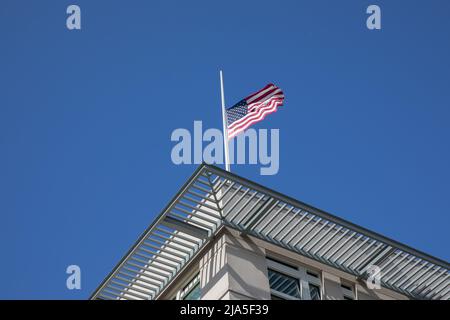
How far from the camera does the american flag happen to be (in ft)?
99.8

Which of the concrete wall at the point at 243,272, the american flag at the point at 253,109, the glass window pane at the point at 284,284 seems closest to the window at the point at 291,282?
the glass window pane at the point at 284,284

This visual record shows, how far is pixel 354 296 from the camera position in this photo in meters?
27.5

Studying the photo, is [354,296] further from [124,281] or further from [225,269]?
[124,281]

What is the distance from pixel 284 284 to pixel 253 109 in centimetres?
643

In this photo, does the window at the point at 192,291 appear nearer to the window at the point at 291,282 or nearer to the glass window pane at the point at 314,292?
the window at the point at 291,282

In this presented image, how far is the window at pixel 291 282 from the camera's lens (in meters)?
26.0

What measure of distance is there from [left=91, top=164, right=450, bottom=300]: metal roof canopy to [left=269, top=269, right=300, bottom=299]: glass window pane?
0.80m

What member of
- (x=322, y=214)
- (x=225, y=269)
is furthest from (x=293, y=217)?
(x=225, y=269)

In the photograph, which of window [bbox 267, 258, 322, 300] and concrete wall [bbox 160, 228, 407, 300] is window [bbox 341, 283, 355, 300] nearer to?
concrete wall [bbox 160, 228, 407, 300]

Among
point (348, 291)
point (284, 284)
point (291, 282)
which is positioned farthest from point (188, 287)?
point (348, 291)

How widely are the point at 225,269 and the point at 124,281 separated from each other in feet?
11.6

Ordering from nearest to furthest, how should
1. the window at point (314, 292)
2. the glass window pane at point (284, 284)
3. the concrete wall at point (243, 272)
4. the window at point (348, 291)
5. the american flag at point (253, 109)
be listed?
the concrete wall at point (243, 272) < the glass window pane at point (284, 284) < the window at point (314, 292) < the window at point (348, 291) < the american flag at point (253, 109)
